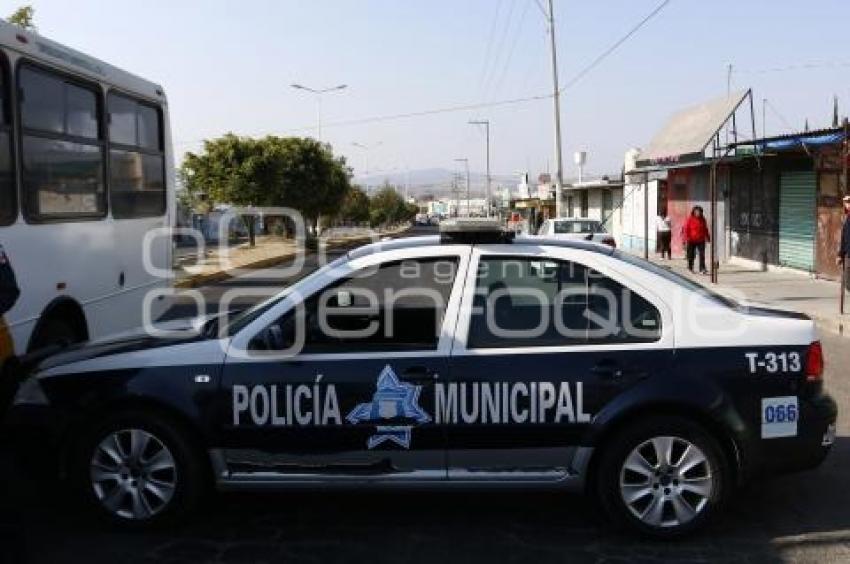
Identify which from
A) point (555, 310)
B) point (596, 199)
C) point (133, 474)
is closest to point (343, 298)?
point (555, 310)

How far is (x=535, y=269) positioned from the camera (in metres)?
4.88

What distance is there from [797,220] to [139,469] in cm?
1795

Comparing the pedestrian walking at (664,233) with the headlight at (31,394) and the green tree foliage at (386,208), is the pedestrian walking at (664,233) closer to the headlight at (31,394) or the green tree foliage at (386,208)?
the headlight at (31,394)

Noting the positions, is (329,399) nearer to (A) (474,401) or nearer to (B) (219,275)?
(A) (474,401)

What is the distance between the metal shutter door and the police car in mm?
15626

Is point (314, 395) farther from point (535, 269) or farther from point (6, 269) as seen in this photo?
point (6, 269)

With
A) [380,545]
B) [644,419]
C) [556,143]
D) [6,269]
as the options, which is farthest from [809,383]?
[556,143]

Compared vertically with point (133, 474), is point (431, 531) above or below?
below

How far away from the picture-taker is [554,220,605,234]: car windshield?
21.5 meters

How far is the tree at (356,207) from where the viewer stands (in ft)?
250

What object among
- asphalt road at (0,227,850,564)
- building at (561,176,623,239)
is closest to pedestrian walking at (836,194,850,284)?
asphalt road at (0,227,850,564)

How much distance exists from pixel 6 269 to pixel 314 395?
5.36 ft

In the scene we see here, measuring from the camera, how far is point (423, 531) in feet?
15.7

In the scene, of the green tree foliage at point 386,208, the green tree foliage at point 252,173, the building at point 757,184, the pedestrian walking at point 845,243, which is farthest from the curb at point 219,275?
the green tree foliage at point 386,208
